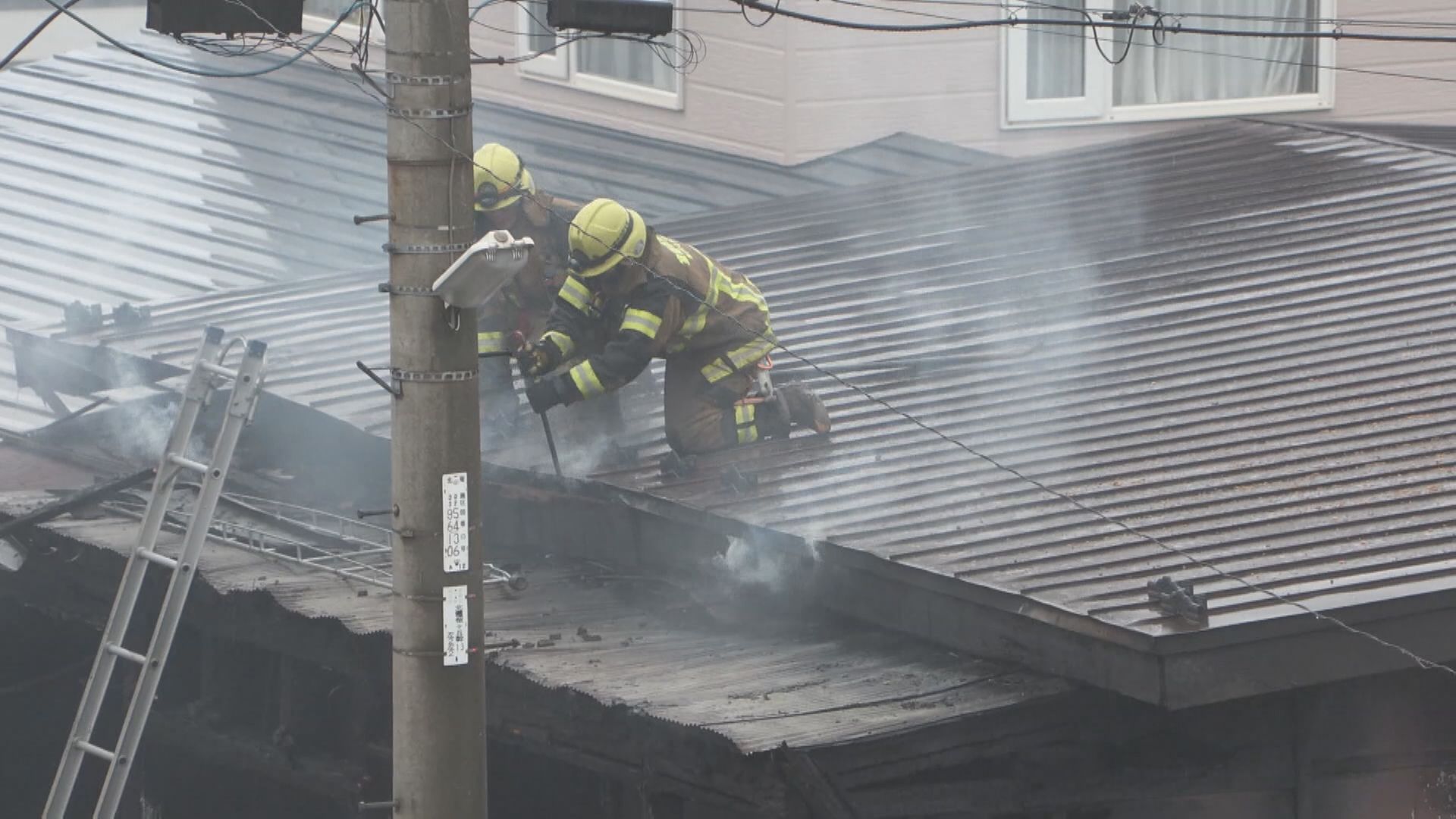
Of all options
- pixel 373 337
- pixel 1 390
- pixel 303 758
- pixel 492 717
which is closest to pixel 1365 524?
pixel 492 717

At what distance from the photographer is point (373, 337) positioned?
13148 mm

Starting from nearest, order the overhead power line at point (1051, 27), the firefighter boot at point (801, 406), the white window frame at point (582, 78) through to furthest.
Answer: the overhead power line at point (1051, 27)
the firefighter boot at point (801, 406)
the white window frame at point (582, 78)

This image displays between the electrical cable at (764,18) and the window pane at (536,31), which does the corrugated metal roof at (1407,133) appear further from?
the window pane at (536,31)

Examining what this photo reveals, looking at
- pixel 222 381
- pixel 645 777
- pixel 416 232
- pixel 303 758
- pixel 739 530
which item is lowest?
pixel 303 758

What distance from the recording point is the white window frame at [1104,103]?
17438 millimetres

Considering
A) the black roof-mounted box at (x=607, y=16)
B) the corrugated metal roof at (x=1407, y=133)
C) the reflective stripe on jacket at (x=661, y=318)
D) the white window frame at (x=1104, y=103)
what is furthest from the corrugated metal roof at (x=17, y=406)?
the corrugated metal roof at (x=1407, y=133)

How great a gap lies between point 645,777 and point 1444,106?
11965mm

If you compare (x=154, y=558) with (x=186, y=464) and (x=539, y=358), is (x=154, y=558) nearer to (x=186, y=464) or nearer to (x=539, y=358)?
(x=186, y=464)

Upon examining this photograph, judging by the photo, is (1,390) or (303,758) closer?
(303,758)

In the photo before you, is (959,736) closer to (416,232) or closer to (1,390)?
(416,232)

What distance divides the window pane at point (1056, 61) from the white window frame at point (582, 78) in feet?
10.1

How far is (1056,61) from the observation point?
17562 millimetres

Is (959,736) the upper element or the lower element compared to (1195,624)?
lower

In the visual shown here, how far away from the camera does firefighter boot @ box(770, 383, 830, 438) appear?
1084 centimetres
